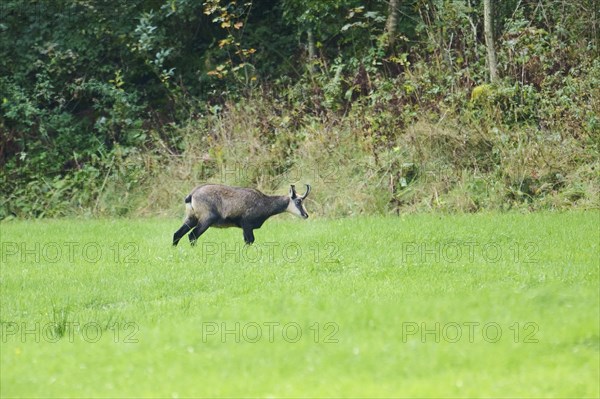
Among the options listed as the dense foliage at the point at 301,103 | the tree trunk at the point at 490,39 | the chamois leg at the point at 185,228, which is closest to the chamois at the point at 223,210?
the chamois leg at the point at 185,228

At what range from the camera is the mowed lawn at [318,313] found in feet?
31.9

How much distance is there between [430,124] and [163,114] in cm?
686

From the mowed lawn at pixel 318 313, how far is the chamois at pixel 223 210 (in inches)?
13.7

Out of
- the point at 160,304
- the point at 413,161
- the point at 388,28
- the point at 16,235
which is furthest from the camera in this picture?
the point at 388,28

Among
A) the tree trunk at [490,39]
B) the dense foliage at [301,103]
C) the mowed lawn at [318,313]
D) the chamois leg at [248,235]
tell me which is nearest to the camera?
the mowed lawn at [318,313]

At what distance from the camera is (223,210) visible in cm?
1656

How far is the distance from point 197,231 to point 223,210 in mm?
497

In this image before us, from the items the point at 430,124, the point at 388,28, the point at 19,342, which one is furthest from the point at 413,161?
the point at 19,342

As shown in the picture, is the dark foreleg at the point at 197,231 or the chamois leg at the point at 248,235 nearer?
the dark foreleg at the point at 197,231

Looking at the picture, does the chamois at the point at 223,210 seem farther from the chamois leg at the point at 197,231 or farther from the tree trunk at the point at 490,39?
the tree trunk at the point at 490,39

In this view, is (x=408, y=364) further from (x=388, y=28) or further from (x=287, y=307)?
(x=388, y=28)

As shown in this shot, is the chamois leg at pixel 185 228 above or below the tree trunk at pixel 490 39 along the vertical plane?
below


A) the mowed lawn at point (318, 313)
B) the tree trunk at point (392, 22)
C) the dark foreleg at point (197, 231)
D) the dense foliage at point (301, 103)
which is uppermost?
the tree trunk at point (392, 22)

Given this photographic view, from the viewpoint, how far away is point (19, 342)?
11594 millimetres
